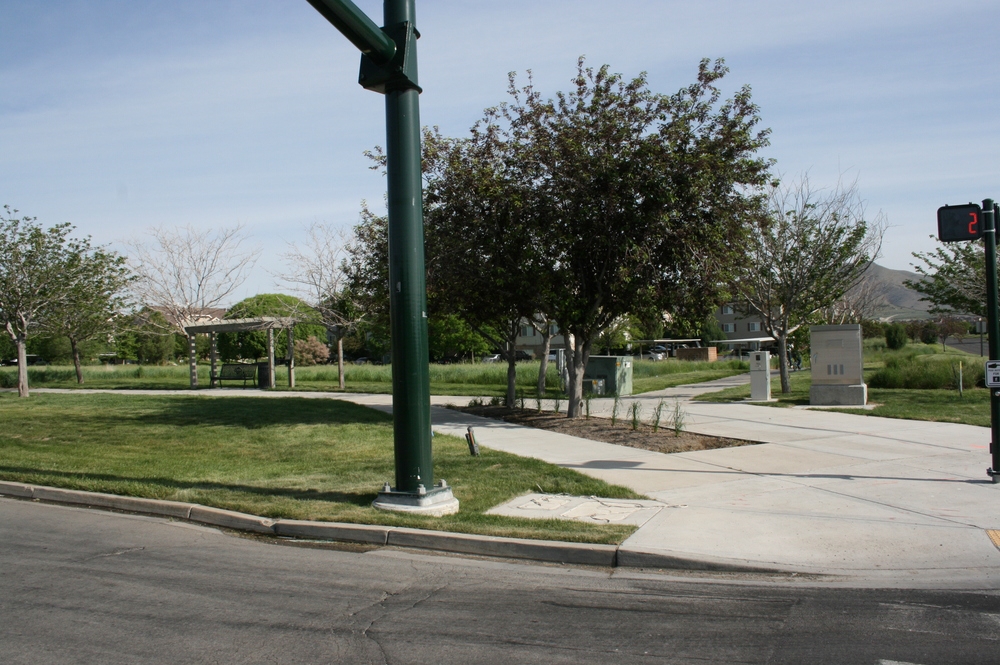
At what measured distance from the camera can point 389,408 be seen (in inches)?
779

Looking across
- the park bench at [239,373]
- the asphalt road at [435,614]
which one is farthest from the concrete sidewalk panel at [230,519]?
the park bench at [239,373]

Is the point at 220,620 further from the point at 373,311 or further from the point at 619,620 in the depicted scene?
the point at 373,311

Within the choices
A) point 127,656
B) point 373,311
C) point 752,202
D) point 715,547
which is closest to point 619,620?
point 715,547

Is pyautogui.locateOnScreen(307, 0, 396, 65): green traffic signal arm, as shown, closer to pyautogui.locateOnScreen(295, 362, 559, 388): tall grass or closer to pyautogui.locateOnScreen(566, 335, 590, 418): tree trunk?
pyautogui.locateOnScreen(566, 335, 590, 418): tree trunk

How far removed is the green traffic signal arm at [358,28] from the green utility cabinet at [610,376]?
16132 millimetres

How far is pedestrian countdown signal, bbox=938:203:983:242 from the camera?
350 inches

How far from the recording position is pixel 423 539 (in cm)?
707

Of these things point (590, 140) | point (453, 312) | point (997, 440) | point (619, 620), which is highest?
point (590, 140)

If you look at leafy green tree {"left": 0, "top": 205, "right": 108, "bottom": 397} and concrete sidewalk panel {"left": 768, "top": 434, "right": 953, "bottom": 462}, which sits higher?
leafy green tree {"left": 0, "top": 205, "right": 108, "bottom": 397}

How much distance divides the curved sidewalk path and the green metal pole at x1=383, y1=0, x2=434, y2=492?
247 cm

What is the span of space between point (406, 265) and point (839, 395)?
13157 mm

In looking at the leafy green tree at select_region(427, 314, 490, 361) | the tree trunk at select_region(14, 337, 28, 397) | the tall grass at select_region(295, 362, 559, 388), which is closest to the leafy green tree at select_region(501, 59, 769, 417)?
the tall grass at select_region(295, 362, 559, 388)

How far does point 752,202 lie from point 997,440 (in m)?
6.97

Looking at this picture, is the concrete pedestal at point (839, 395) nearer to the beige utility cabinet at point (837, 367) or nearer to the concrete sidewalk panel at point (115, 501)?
the beige utility cabinet at point (837, 367)
